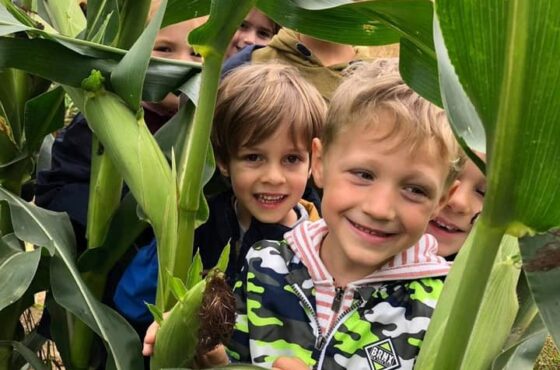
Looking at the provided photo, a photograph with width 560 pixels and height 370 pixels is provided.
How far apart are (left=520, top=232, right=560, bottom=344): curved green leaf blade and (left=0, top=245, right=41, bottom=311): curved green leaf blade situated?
0.64m

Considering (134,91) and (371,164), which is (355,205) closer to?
(371,164)

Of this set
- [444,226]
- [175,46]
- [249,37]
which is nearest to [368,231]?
[444,226]

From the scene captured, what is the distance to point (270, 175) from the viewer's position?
117 centimetres

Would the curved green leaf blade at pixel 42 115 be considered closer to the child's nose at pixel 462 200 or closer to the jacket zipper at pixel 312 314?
the jacket zipper at pixel 312 314

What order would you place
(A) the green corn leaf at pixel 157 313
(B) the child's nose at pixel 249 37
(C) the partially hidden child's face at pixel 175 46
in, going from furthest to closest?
(B) the child's nose at pixel 249 37, (C) the partially hidden child's face at pixel 175 46, (A) the green corn leaf at pixel 157 313

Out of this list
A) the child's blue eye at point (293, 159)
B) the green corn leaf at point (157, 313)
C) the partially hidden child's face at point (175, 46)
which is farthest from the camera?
the partially hidden child's face at point (175, 46)

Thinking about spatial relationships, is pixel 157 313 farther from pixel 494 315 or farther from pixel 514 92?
pixel 514 92

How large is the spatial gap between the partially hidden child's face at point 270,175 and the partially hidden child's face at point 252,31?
725 millimetres

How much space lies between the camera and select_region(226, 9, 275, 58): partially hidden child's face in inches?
74.0

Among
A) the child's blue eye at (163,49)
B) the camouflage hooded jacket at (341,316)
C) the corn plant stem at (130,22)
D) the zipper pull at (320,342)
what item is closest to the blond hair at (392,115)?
the camouflage hooded jacket at (341,316)

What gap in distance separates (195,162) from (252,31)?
3.60ft

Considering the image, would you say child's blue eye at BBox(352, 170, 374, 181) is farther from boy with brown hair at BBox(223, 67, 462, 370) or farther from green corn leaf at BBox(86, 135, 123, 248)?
green corn leaf at BBox(86, 135, 123, 248)

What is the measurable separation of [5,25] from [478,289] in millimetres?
720

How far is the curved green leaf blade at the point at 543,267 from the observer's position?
53 centimetres
